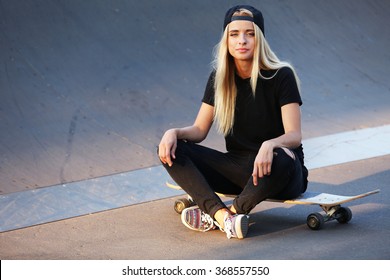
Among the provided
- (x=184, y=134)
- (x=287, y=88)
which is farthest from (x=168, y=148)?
(x=287, y=88)

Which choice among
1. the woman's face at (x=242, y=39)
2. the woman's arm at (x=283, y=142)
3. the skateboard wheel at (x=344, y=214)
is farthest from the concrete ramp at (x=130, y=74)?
the skateboard wheel at (x=344, y=214)

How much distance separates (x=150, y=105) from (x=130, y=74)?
50 centimetres

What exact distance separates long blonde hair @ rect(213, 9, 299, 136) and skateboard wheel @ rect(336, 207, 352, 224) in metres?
0.67

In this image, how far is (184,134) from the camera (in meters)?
4.02

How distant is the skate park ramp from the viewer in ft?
17.4

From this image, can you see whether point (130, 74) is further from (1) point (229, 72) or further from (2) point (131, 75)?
(1) point (229, 72)

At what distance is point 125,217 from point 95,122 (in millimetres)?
1633

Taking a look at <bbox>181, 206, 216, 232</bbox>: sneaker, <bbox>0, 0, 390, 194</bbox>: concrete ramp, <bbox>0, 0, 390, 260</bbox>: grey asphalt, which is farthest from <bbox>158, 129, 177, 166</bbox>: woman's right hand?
<bbox>0, 0, 390, 194</bbox>: concrete ramp

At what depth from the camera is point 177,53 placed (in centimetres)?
688

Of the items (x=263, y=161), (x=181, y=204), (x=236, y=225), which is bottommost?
(x=236, y=225)

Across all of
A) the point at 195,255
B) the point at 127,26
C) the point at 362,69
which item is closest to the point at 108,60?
the point at 127,26

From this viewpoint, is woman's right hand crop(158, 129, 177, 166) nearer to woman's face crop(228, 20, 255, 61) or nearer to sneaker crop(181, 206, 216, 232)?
sneaker crop(181, 206, 216, 232)

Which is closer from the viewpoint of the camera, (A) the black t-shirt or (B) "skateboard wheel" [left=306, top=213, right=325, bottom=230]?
(B) "skateboard wheel" [left=306, top=213, right=325, bottom=230]

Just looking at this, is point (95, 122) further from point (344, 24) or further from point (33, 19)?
point (344, 24)
